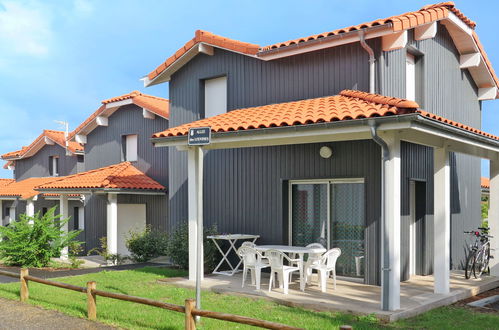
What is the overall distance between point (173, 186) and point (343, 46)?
6142mm

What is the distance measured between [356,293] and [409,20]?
5.15 m

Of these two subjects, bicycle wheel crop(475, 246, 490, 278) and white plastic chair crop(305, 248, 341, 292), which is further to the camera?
bicycle wheel crop(475, 246, 490, 278)

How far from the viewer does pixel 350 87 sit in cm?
1088

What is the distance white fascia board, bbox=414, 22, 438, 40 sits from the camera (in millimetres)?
10688

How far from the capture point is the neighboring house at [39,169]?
843 inches

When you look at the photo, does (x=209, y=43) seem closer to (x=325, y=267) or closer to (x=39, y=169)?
(x=325, y=267)

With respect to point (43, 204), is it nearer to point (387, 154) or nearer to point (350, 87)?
point (350, 87)

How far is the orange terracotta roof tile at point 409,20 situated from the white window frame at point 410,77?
1098 millimetres

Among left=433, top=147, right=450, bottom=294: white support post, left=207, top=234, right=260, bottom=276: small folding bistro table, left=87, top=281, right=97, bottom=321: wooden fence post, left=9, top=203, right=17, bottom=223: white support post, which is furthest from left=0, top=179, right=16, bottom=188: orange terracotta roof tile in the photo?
left=433, top=147, right=450, bottom=294: white support post

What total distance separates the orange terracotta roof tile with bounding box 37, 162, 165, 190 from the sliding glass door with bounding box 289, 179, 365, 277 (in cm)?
648

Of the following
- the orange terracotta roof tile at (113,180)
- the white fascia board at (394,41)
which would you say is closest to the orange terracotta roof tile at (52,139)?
the orange terracotta roof tile at (113,180)

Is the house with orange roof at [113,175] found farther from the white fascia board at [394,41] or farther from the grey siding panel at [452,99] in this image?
the white fascia board at [394,41]

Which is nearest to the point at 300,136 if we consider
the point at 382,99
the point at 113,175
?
the point at 382,99

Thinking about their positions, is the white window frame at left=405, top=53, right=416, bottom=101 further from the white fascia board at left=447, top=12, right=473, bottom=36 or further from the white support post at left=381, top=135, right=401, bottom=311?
the white support post at left=381, top=135, right=401, bottom=311
